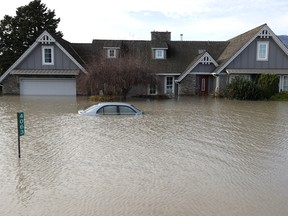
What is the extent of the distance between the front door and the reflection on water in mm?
20409

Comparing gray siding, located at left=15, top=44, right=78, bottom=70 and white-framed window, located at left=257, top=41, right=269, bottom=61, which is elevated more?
white-framed window, located at left=257, top=41, right=269, bottom=61

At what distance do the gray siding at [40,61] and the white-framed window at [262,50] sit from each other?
59.7 ft

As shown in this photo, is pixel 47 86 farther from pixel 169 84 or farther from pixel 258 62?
pixel 258 62

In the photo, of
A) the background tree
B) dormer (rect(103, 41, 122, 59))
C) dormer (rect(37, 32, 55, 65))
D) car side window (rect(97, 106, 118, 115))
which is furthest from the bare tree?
the background tree

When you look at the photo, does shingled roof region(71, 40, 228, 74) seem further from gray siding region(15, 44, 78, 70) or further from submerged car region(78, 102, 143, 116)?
submerged car region(78, 102, 143, 116)

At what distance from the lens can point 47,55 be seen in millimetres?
34531

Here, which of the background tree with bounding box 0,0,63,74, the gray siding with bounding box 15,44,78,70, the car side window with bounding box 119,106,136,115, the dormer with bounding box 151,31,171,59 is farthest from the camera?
the background tree with bounding box 0,0,63,74

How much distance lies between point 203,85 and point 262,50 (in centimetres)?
677

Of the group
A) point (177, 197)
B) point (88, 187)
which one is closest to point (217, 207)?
point (177, 197)

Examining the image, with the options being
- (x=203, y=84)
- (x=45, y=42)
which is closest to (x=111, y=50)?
(x=45, y=42)

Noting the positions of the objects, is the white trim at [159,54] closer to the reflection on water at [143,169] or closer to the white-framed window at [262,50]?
the white-framed window at [262,50]

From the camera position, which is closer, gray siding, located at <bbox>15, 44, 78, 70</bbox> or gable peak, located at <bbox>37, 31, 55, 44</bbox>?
gable peak, located at <bbox>37, 31, 55, 44</bbox>

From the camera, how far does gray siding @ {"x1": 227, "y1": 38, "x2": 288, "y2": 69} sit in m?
34.3

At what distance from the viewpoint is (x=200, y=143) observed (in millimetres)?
12352
